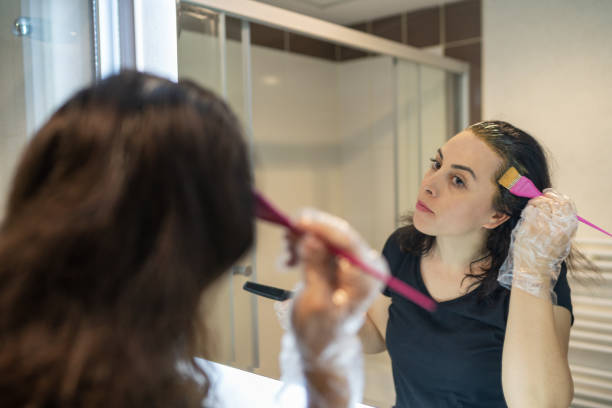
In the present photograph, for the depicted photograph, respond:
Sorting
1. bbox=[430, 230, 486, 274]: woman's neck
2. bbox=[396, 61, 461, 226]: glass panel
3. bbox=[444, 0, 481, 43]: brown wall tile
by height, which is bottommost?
bbox=[430, 230, 486, 274]: woman's neck

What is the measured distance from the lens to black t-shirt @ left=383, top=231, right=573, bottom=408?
80cm

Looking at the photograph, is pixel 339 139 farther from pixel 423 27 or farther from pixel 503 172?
pixel 503 172

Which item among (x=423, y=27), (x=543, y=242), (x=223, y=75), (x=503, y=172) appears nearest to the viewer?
(x=543, y=242)

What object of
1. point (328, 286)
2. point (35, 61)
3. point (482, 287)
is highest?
point (35, 61)

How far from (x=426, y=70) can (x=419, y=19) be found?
0.19 m

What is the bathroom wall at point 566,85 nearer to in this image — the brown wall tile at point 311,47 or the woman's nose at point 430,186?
Answer: the woman's nose at point 430,186

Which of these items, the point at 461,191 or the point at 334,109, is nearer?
the point at 461,191

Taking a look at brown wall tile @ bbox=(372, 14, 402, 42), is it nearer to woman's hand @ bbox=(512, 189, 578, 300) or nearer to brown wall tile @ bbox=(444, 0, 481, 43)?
brown wall tile @ bbox=(444, 0, 481, 43)

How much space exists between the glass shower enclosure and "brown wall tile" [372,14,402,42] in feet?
A: 0.10

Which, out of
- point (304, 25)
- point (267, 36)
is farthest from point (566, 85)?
point (267, 36)

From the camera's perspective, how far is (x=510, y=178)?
0.78 metres

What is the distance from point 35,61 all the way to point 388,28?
75 centimetres

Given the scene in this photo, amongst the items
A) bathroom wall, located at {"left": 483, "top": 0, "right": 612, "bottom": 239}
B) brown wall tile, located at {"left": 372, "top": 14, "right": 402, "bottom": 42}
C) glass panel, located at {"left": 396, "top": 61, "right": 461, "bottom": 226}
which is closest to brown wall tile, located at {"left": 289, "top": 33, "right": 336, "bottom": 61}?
brown wall tile, located at {"left": 372, "top": 14, "right": 402, "bottom": 42}

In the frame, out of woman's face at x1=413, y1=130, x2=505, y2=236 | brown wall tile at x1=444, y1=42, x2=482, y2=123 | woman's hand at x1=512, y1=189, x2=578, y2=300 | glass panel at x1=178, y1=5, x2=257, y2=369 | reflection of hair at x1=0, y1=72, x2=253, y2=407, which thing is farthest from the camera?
glass panel at x1=178, y1=5, x2=257, y2=369
